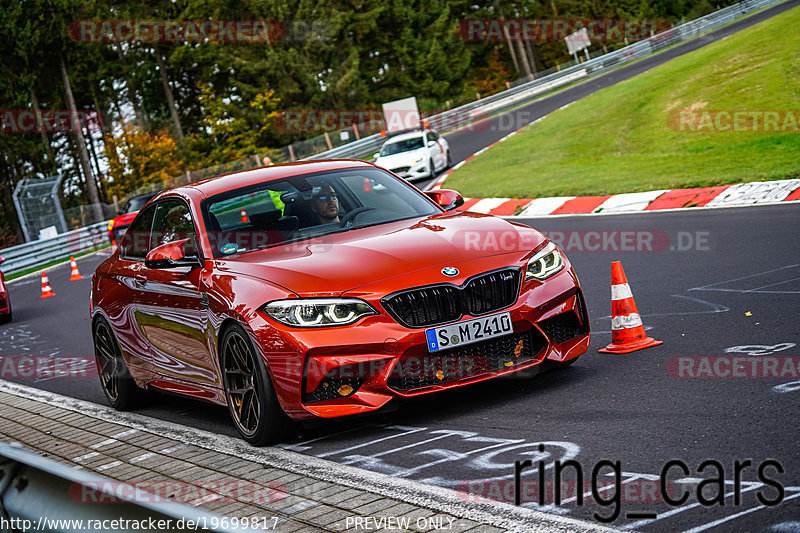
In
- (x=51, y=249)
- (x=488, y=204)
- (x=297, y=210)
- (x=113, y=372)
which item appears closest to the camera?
(x=297, y=210)

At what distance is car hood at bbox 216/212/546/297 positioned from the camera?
19.6 ft

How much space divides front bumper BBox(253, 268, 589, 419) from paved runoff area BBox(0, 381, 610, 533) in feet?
1.21

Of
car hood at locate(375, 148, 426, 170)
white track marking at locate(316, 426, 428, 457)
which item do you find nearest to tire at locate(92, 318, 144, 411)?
white track marking at locate(316, 426, 428, 457)

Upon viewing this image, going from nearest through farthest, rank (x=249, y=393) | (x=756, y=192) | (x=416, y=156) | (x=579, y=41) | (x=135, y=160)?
(x=249, y=393), (x=756, y=192), (x=416, y=156), (x=135, y=160), (x=579, y=41)

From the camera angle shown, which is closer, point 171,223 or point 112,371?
point 171,223

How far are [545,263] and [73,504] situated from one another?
3985mm

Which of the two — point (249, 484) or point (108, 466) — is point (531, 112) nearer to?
point (108, 466)

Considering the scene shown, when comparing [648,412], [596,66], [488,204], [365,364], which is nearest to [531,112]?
[596,66]

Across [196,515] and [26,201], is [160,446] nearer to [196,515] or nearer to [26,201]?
[196,515]

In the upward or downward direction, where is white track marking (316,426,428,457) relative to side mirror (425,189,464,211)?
downward

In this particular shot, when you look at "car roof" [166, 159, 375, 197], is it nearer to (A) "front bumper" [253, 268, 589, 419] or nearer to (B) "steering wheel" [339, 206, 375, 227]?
(B) "steering wheel" [339, 206, 375, 227]

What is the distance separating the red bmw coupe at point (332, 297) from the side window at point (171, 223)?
2cm

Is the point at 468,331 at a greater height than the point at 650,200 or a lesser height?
greater

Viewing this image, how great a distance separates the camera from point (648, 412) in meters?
5.46
